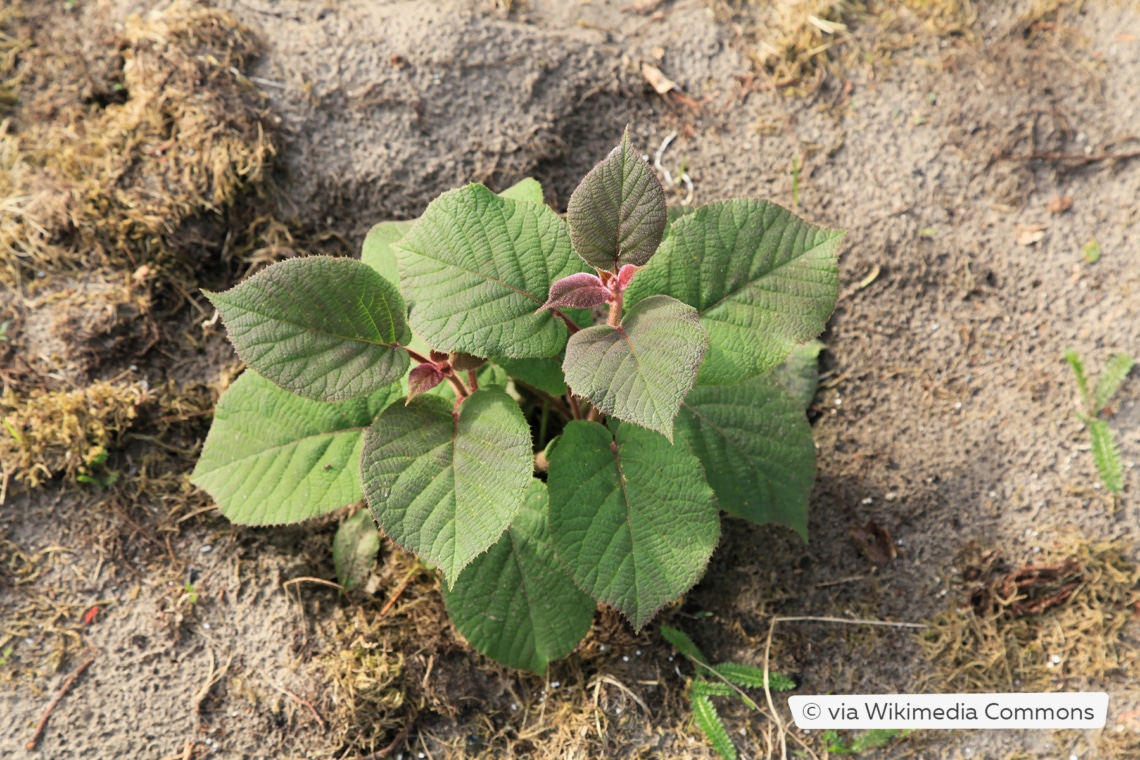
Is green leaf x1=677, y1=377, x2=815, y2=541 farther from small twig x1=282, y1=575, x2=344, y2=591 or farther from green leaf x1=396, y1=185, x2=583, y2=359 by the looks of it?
small twig x1=282, y1=575, x2=344, y2=591

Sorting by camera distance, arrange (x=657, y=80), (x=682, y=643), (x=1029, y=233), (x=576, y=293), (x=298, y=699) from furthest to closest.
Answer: (x=657, y=80) → (x=1029, y=233) → (x=682, y=643) → (x=298, y=699) → (x=576, y=293)

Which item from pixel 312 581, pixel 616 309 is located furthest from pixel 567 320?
pixel 312 581

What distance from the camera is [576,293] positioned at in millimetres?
1542

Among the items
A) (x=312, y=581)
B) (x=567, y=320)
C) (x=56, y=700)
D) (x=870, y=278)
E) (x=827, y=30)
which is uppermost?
(x=827, y=30)

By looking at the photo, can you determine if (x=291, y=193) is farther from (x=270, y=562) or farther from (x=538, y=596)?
(x=538, y=596)

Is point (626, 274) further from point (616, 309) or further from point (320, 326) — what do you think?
point (320, 326)

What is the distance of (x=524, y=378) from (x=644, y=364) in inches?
16.0

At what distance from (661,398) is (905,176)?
167cm

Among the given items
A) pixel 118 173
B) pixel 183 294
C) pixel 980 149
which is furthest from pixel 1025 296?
pixel 118 173

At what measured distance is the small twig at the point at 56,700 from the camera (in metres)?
1.93

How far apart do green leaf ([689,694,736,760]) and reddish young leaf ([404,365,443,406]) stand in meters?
1.10

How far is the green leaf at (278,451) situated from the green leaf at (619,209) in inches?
25.4

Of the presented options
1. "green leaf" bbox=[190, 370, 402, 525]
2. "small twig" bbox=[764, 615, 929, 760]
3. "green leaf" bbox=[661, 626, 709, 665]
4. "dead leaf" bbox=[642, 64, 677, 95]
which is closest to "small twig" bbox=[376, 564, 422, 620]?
"green leaf" bbox=[190, 370, 402, 525]

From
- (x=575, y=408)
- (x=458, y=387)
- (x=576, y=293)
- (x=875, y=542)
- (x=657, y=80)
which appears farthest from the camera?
(x=657, y=80)
